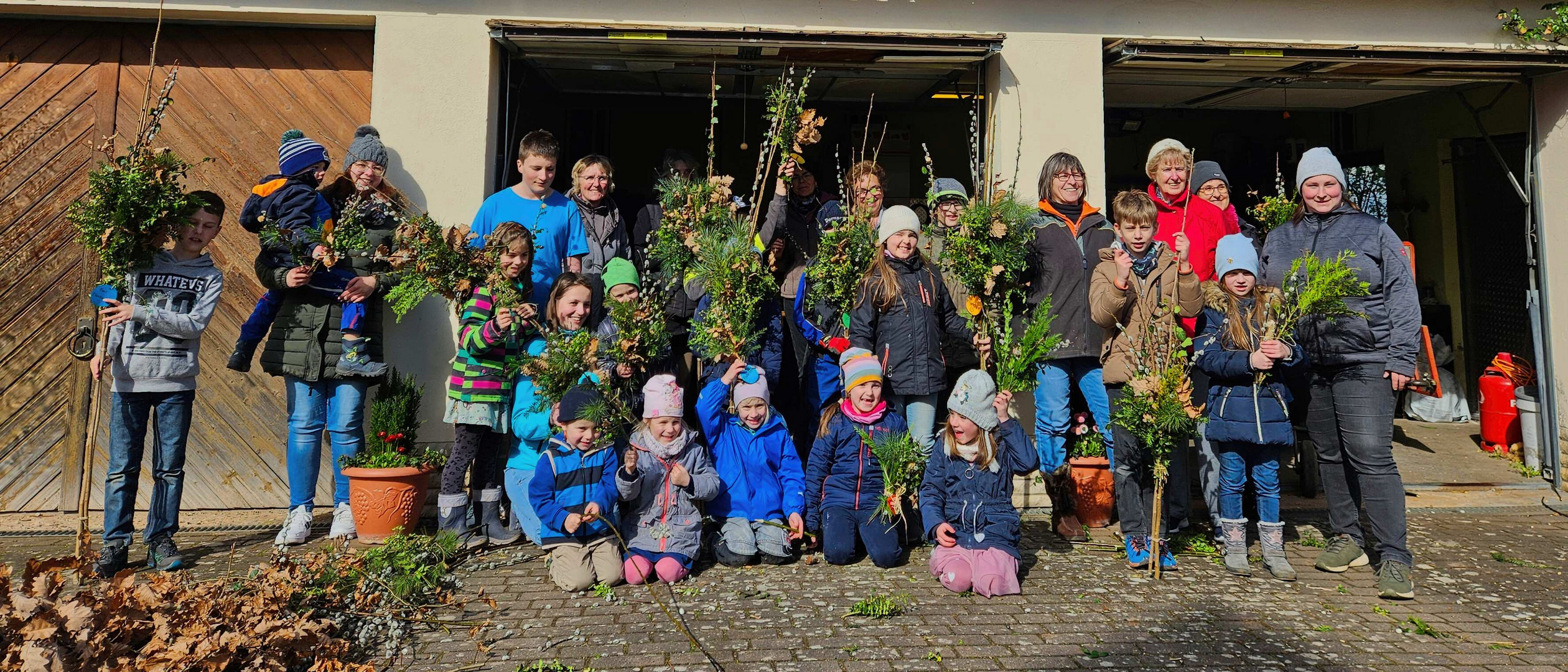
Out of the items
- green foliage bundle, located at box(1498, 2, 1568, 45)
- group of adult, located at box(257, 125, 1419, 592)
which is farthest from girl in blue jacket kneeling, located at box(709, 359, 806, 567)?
green foliage bundle, located at box(1498, 2, 1568, 45)

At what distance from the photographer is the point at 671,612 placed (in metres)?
4.12

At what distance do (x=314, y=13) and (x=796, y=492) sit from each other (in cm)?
448

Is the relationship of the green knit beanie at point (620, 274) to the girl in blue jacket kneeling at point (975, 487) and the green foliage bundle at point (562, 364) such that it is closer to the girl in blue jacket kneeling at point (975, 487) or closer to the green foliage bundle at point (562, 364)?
the green foliage bundle at point (562, 364)

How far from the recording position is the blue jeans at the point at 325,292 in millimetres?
5258

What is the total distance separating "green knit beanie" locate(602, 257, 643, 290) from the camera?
5246 mm

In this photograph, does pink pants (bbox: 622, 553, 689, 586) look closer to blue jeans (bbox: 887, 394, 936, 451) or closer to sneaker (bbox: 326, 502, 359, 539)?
blue jeans (bbox: 887, 394, 936, 451)

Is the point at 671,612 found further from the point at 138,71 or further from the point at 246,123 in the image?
the point at 138,71

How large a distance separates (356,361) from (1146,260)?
4.61 meters

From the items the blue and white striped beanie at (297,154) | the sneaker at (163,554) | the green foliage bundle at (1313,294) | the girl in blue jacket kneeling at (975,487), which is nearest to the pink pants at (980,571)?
the girl in blue jacket kneeling at (975,487)

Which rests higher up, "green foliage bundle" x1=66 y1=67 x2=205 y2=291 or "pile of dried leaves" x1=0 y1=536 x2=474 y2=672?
"green foliage bundle" x1=66 y1=67 x2=205 y2=291

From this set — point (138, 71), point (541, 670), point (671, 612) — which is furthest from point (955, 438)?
point (138, 71)

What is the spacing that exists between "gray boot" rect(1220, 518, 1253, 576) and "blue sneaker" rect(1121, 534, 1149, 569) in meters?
0.42

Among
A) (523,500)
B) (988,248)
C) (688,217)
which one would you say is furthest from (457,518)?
(988,248)

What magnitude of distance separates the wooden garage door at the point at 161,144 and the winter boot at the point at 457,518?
142 cm
